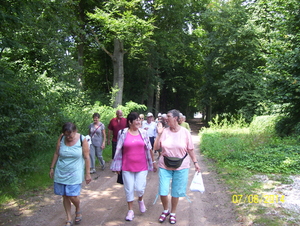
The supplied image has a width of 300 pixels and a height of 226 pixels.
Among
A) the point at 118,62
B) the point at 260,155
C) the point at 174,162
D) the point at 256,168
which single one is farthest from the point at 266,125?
the point at 174,162

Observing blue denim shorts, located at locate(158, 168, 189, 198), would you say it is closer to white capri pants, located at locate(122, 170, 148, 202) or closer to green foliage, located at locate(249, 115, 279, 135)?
white capri pants, located at locate(122, 170, 148, 202)

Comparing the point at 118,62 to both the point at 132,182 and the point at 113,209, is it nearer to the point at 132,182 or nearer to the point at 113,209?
the point at 113,209

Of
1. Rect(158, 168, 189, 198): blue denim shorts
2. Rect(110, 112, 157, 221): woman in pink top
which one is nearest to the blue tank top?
Rect(110, 112, 157, 221): woman in pink top

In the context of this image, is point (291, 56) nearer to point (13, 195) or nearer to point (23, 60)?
point (23, 60)

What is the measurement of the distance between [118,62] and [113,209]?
13.7 meters

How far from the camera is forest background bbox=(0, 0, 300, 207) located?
5879mm

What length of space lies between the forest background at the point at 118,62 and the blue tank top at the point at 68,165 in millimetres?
1623

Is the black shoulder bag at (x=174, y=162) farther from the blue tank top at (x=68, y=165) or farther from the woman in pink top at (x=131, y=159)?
the blue tank top at (x=68, y=165)

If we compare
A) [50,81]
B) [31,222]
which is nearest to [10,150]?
[31,222]

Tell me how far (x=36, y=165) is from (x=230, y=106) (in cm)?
2377

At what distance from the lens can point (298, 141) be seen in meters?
10.2

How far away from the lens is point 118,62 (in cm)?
1756
